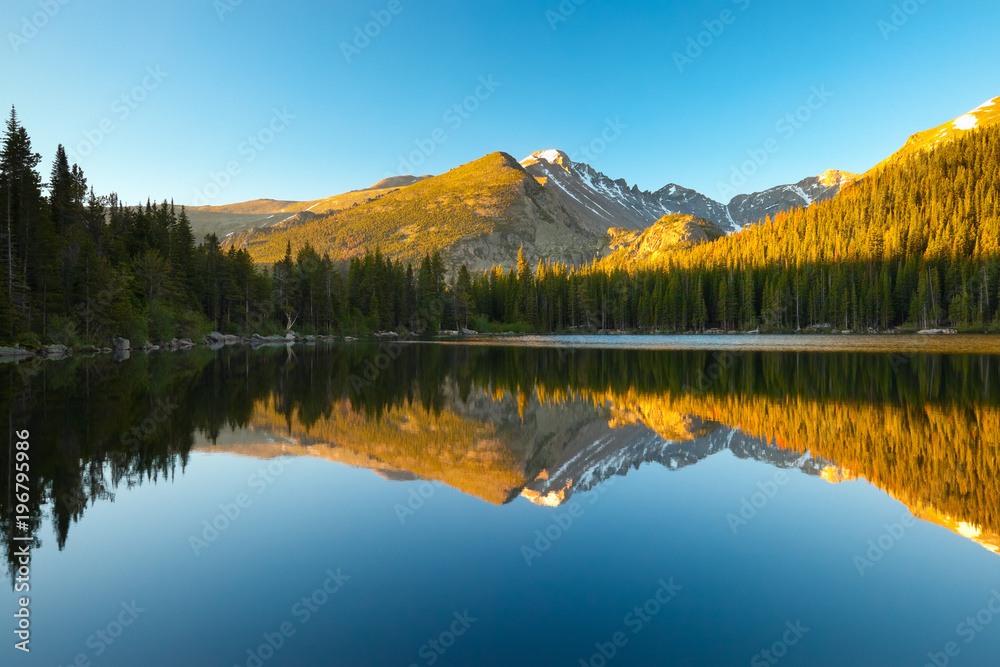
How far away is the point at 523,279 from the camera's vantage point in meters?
138

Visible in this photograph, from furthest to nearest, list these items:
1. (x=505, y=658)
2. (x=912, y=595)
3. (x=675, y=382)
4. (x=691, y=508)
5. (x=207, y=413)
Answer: (x=675, y=382) → (x=207, y=413) → (x=691, y=508) → (x=912, y=595) → (x=505, y=658)

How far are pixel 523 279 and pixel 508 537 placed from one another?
131402mm

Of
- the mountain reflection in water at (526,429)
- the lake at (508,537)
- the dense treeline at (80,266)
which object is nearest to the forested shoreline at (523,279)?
the dense treeline at (80,266)

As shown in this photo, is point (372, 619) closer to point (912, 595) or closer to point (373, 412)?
point (912, 595)

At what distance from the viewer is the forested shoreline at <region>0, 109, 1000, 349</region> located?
151ft

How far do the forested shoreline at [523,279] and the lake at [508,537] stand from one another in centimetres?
3556

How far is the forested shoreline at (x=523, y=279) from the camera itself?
45.9 metres

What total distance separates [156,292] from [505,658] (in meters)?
64.6

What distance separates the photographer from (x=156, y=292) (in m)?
57.8

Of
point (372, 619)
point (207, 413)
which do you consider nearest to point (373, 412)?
point (207, 413)

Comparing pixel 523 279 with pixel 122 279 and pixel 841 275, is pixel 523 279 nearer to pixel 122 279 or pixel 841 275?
pixel 841 275

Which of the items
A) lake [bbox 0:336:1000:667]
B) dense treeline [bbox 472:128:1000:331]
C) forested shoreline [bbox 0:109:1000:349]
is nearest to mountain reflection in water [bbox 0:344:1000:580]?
lake [bbox 0:336:1000:667]

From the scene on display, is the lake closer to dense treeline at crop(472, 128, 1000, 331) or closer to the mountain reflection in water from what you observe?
the mountain reflection in water

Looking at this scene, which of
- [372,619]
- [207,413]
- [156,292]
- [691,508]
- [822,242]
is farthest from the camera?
[822,242]
